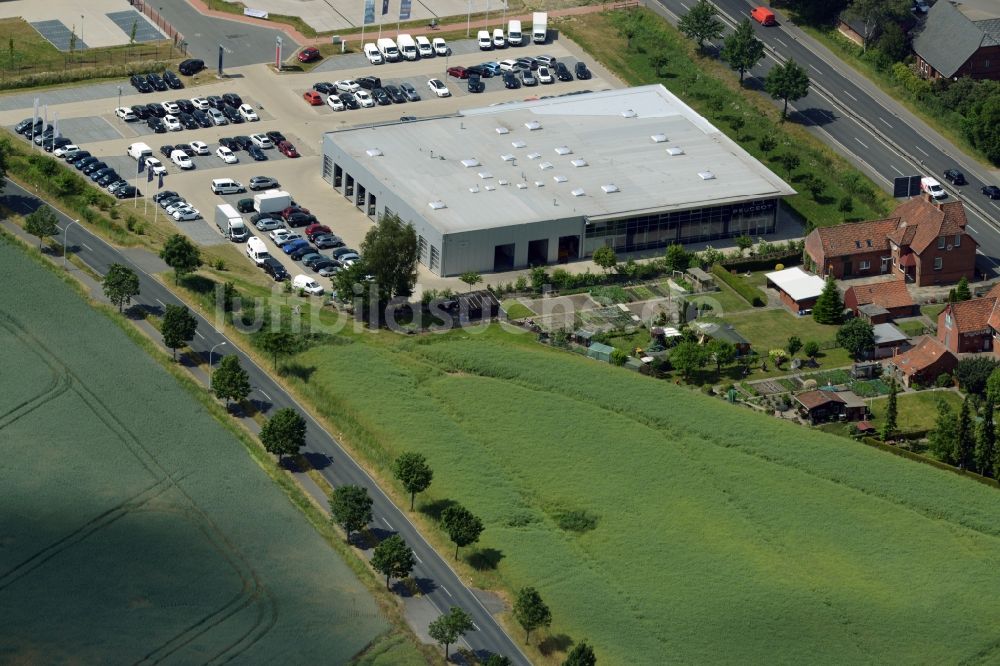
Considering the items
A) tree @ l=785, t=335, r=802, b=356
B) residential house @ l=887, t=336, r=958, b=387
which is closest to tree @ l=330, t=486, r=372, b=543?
tree @ l=785, t=335, r=802, b=356

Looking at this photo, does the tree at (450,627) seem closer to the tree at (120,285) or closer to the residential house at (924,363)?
the tree at (120,285)

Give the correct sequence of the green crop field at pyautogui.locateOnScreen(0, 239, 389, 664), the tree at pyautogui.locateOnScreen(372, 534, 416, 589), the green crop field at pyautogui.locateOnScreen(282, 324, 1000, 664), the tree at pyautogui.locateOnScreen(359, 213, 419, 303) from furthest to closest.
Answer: the tree at pyautogui.locateOnScreen(359, 213, 419, 303), the tree at pyautogui.locateOnScreen(372, 534, 416, 589), the green crop field at pyautogui.locateOnScreen(282, 324, 1000, 664), the green crop field at pyautogui.locateOnScreen(0, 239, 389, 664)

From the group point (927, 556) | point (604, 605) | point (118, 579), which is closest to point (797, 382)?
point (927, 556)

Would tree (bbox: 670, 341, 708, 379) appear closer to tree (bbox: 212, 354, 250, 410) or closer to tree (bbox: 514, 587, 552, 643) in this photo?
tree (bbox: 212, 354, 250, 410)

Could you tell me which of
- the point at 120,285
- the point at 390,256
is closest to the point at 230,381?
the point at 120,285

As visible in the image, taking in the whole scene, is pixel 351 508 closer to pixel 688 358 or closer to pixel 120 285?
pixel 688 358
